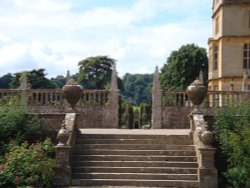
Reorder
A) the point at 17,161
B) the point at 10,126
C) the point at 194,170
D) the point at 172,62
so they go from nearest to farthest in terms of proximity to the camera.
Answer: the point at 17,161 < the point at 194,170 < the point at 10,126 < the point at 172,62

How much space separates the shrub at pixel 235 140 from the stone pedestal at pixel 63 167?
15.0 feet

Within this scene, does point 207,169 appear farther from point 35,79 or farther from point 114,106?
point 35,79

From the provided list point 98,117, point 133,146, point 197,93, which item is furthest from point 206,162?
point 98,117

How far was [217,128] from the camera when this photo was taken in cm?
1479

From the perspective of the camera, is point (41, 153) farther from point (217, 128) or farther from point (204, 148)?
point (217, 128)

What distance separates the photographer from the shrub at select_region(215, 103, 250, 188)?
41.7 feet

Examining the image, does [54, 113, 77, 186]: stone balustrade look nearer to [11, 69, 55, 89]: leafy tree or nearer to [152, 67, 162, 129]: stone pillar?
[152, 67, 162, 129]: stone pillar

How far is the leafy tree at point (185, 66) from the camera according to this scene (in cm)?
5581

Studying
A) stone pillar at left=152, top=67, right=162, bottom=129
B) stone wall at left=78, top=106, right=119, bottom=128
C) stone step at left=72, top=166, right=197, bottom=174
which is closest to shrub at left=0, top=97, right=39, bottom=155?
stone step at left=72, top=166, right=197, bottom=174

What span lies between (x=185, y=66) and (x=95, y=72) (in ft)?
62.6

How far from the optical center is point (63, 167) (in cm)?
1323

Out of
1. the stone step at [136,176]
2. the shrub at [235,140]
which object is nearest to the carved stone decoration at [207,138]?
the shrub at [235,140]

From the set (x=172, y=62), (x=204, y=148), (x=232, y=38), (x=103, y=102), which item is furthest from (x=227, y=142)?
(x=172, y=62)

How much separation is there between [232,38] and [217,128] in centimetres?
2320
